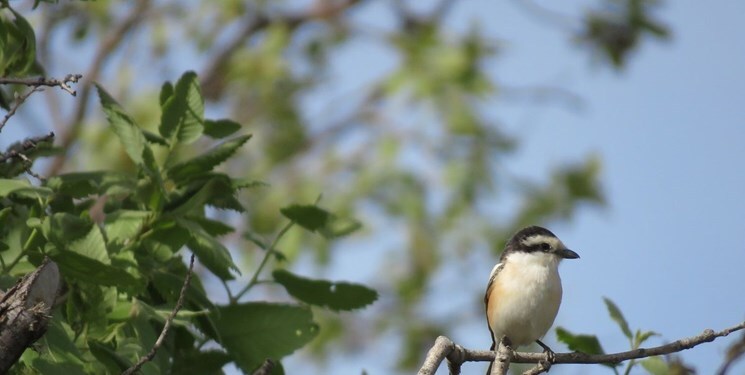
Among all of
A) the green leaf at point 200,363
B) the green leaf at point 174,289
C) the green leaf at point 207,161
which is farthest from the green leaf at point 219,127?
the green leaf at point 200,363

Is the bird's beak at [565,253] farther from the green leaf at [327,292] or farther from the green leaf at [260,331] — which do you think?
the green leaf at [260,331]

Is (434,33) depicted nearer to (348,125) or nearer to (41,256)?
(348,125)

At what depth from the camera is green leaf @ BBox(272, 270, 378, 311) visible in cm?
424

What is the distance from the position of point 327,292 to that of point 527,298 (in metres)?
2.44

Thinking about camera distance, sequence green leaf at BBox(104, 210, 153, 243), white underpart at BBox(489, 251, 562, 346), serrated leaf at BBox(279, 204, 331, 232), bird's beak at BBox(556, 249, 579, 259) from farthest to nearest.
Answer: bird's beak at BBox(556, 249, 579, 259)
white underpart at BBox(489, 251, 562, 346)
serrated leaf at BBox(279, 204, 331, 232)
green leaf at BBox(104, 210, 153, 243)

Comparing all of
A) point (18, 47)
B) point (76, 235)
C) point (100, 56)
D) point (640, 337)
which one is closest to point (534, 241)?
point (640, 337)

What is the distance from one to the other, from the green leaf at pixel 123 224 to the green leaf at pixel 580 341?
61.7 inches

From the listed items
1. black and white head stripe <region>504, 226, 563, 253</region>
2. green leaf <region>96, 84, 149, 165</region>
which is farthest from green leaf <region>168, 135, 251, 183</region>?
black and white head stripe <region>504, 226, 563, 253</region>

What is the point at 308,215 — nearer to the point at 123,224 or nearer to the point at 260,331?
the point at 260,331

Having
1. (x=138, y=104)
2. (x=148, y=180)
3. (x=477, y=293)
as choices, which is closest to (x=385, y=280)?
(x=477, y=293)

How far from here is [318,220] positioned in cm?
439

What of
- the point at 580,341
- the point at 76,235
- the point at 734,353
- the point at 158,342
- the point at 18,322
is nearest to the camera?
the point at 734,353

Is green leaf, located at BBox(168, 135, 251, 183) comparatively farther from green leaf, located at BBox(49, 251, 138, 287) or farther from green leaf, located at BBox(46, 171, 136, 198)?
green leaf, located at BBox(49, 251, 138, 287)

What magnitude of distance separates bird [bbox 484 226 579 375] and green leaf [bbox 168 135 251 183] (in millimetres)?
2808
